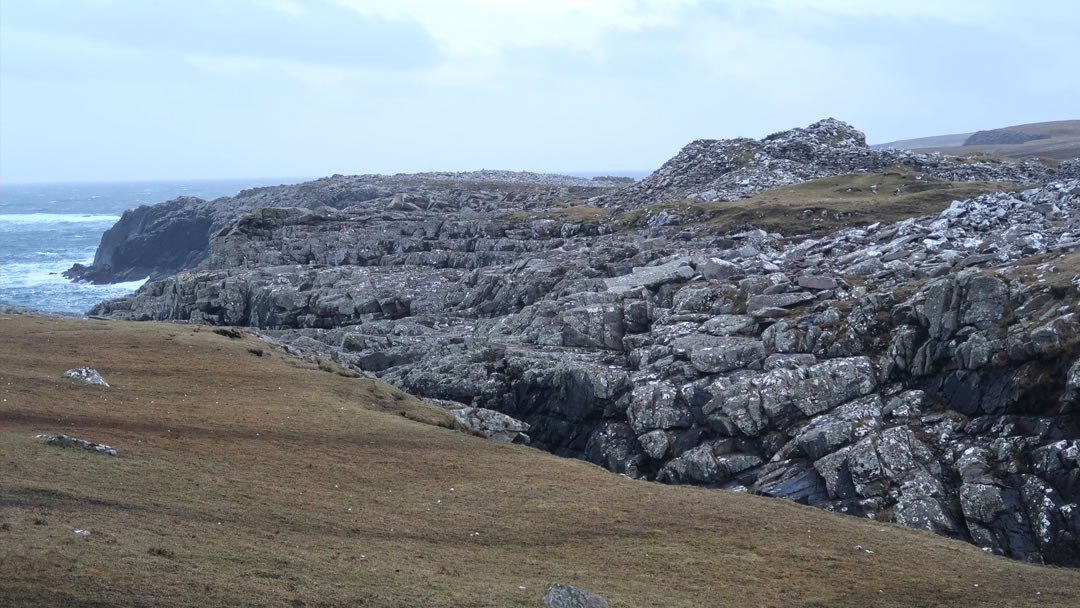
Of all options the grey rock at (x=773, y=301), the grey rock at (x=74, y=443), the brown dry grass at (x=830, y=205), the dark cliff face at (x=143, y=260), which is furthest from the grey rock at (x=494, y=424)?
the dark cliff face at (x=143, y=260)

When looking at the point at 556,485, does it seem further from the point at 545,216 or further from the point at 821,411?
the point at 545,216

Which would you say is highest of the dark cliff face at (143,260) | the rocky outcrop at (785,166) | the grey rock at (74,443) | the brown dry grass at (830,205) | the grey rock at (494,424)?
the rocky outcrop at (785,166)

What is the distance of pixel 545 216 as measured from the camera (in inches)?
5138

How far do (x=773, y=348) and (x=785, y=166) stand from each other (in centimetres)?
8552

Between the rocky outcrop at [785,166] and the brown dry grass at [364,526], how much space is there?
297ft

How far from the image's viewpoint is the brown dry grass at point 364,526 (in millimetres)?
23328

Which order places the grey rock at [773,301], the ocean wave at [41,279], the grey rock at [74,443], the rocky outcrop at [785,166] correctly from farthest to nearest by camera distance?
1. the ocean wave at [41,279]
2. the rocky outcrop at [785,166]
3. the grey rock at [773,301]
4. the grey rock at [74,443]

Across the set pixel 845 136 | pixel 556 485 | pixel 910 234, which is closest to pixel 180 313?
pixel 556 485

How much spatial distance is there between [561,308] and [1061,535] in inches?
1754

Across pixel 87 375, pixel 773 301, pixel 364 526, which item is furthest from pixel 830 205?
pixel 364 526

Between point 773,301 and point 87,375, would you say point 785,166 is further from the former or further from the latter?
point 87,375

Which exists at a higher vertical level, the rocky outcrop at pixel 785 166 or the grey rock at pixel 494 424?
the rocky outcrop at pixel 785 166

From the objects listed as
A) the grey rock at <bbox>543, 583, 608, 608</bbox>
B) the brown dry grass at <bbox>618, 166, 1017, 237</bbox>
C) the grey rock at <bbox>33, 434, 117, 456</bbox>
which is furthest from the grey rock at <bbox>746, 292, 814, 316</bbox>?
the grey rock at <bbox>33, 434, 117, 456</bbox>

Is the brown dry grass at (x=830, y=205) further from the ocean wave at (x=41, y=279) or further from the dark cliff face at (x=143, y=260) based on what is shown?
the dark cliff face at (x=143, y=260)
